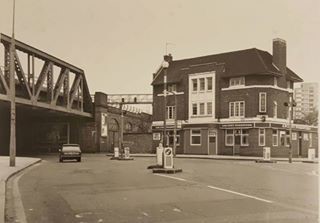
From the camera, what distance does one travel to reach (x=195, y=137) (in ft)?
111

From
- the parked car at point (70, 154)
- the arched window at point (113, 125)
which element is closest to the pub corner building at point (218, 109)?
the arched window at point (113, 125)

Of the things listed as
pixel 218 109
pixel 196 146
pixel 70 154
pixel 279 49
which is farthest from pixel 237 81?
pixel 279 49

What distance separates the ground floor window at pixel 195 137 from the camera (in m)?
33.7

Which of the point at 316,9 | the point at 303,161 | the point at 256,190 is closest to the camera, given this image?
the point at 316,9

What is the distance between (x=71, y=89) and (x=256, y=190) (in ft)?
57.1

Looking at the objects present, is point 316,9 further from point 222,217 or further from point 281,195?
point 281,195

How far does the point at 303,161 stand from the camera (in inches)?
768

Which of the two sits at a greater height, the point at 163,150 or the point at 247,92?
the point at 247,92

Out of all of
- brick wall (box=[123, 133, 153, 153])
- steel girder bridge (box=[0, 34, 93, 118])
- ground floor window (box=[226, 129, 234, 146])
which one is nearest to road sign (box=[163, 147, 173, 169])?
steel girder bridge (box=[0, 34, 93, 118])

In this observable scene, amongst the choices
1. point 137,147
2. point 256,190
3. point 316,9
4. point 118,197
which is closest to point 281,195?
point 256,190

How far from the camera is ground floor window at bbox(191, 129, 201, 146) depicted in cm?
3366

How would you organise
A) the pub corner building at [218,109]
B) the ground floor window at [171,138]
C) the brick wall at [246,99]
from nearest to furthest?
the pub corner building at [218,109] < the brick wall at [246,99] < the ground floor window at [171,138]

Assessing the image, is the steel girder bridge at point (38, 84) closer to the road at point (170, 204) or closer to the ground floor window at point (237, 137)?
the road at point (170, 204)

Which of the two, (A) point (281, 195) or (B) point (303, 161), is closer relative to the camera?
(A) point (281, 195)
